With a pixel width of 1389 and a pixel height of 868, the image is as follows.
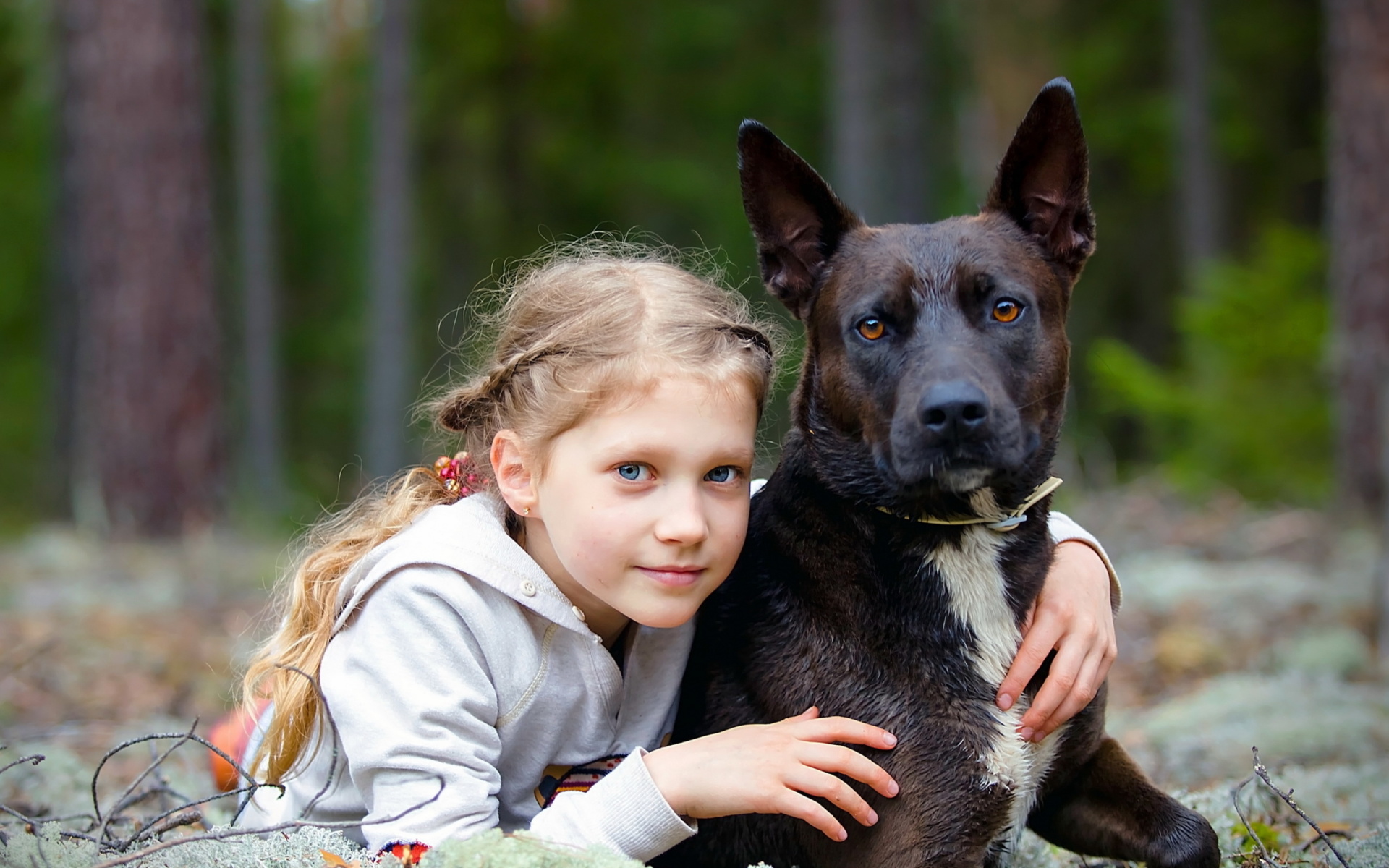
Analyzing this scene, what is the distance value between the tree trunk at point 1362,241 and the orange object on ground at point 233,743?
23.2 feet

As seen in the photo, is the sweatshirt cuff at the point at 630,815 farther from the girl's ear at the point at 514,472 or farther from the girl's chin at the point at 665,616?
the girl's ear at the point at 514,472

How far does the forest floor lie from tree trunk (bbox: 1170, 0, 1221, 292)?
219 inches

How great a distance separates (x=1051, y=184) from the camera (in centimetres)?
282

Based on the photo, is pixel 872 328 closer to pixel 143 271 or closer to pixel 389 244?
pixel 143 271

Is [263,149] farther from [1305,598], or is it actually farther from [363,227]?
[1305,598]

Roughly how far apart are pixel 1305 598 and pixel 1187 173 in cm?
875

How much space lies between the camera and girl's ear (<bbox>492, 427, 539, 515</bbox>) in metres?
2.70

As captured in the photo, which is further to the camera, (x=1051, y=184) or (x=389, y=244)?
(x=389, y=244)

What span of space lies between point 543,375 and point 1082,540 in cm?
139

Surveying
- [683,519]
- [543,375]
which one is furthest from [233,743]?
[683,519]

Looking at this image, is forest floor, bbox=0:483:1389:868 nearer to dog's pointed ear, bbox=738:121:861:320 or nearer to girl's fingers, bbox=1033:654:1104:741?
girl's fingers, bbox=1033:654:1104:741

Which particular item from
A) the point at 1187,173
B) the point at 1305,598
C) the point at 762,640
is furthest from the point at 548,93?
the point at 762,640

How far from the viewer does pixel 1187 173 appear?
1391cm

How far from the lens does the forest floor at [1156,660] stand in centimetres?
359
